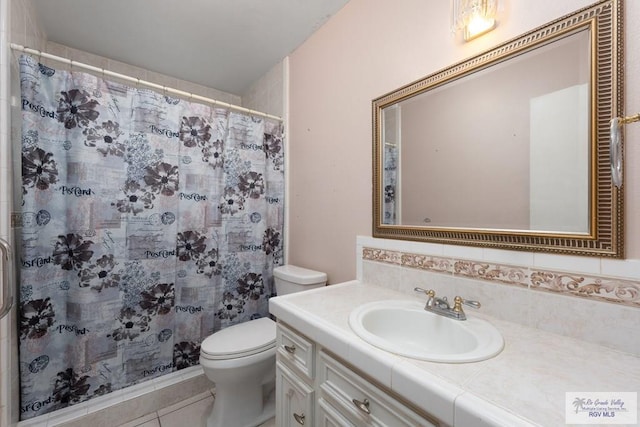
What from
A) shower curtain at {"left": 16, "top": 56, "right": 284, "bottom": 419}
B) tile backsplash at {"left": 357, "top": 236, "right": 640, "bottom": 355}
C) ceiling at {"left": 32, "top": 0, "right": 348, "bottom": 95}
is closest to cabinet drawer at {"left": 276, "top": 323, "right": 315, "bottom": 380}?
tile backsplash at {"left": 357, "top": 236, "right": 640, "bottom": 355}

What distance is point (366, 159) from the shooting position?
1.41 meters

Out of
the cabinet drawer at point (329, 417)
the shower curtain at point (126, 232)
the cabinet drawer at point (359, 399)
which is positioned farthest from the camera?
the shower curtain at point (126, 232)

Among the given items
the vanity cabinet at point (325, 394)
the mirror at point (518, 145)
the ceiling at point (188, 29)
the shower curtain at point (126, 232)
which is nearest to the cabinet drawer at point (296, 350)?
the vanity cabinet at point (325, 394)

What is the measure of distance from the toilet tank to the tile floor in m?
0.72

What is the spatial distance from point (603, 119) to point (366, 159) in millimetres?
859

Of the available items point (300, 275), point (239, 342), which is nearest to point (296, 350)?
point (239, 342)

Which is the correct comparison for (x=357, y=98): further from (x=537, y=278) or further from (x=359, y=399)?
(x=359, y=399)

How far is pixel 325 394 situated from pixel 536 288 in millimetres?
742

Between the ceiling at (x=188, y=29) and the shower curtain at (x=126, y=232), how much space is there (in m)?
0.50

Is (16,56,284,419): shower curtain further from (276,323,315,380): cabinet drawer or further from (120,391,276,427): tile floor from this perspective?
(276,323,315,380): cabinet drawer

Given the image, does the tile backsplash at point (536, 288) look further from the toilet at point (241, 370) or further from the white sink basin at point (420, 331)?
the toilet at point (241, 370)

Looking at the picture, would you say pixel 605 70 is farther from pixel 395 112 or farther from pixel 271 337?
pixel 271 337

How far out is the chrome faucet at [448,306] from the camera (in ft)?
3.03

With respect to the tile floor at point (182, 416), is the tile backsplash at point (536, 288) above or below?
above
